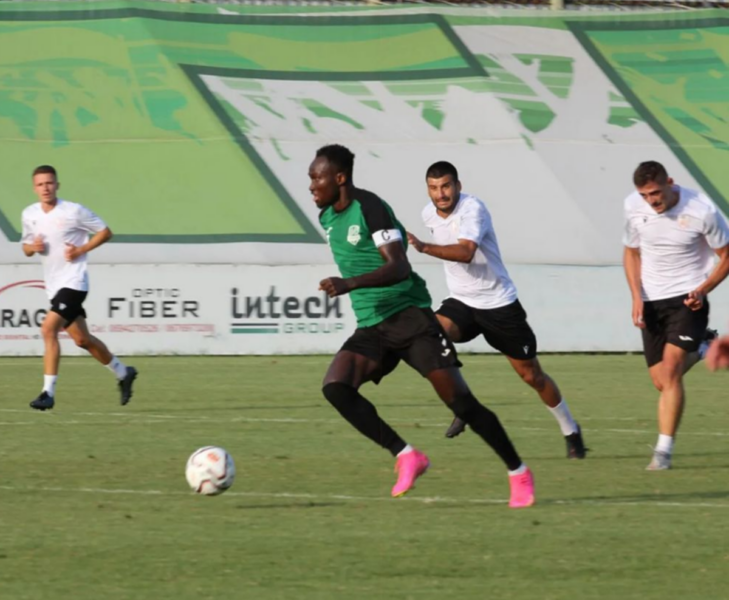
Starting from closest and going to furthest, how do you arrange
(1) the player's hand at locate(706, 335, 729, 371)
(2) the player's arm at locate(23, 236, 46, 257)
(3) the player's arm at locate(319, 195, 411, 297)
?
(1) the player's hand at locate(706, 335, 729, 371), (3) the player's arm at locate(319, 195, 411, 297), (2) the player's arm at locate(23, 236, 46, 257)

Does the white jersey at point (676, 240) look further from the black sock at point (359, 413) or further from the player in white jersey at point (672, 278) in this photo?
the black sock at point (359, 413)

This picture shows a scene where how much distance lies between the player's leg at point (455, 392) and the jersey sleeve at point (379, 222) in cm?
53

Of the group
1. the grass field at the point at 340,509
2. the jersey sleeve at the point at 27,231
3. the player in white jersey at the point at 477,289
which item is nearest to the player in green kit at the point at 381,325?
the grass field at the point at 340,509

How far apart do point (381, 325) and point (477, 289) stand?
2.96 metres

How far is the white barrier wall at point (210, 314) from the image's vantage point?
67.7 feet

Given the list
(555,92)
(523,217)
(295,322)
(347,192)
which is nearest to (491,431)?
(347,192)

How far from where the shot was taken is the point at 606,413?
1370 cm

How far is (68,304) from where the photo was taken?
545 inches

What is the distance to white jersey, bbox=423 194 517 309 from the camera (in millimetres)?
11180

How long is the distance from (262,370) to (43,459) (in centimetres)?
819

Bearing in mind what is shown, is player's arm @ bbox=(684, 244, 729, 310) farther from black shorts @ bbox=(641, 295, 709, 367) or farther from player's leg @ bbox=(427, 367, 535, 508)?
player's leg @ bbox=(427, 367, 535, 508)

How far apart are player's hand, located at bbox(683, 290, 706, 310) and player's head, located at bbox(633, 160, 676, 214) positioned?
1.97 ft

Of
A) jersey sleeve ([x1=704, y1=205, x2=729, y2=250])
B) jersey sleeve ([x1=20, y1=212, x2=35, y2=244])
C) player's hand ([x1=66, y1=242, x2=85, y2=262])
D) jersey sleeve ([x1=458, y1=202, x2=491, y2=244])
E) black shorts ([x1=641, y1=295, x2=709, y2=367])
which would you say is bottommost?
black shorts ([x1=641, y1=295, x2=709, y2=367])

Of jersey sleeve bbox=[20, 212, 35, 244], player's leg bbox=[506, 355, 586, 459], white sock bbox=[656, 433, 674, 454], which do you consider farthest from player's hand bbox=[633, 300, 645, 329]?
jersey sleeve bbox=[20, 212, 35, 244]
